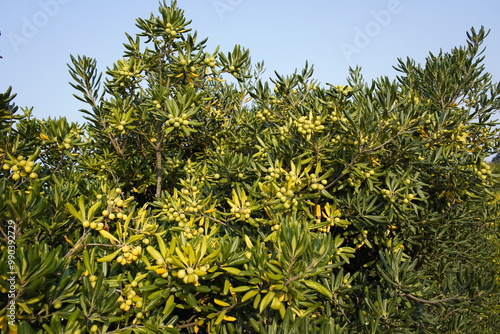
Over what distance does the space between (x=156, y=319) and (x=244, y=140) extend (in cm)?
268

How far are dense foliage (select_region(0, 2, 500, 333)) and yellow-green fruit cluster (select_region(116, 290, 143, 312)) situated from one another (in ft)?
0.04

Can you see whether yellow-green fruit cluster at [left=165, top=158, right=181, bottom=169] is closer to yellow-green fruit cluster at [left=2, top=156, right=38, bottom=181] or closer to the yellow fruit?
yellow-green fruit cluster at [left=2, top=156, right=38, bottom=181]

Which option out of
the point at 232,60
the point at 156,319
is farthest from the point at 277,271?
the point at 232,60

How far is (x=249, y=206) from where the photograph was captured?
2904 millimetres

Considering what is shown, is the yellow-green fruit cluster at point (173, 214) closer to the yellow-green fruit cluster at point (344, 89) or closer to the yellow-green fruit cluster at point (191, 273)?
the yellow-green fruit cluster at point (191, 273)

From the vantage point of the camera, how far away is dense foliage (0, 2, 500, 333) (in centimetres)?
203

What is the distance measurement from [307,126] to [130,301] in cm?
201

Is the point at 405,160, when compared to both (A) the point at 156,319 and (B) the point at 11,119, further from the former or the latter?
(B) the point at 11,119

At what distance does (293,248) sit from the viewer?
1.95 m

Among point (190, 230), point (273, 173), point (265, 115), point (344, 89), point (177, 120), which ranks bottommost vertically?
point (190, 230)

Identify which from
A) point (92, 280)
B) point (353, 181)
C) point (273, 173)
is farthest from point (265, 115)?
point (92, 280)

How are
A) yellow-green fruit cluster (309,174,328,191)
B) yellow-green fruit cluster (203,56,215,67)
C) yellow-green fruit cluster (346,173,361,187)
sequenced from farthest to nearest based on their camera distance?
yellow-green fruit cluster (203,56,215,67), yellow-green fruit cluster (346,173,361,187), yellow-green fruit cluster (309,174,328,191)

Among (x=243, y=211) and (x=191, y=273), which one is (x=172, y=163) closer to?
(x=243, y=211)

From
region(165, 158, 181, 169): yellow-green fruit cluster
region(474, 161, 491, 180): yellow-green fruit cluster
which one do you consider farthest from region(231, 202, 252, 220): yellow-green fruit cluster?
region(474, 161, 491, 180): yellow-green fruit cluster
